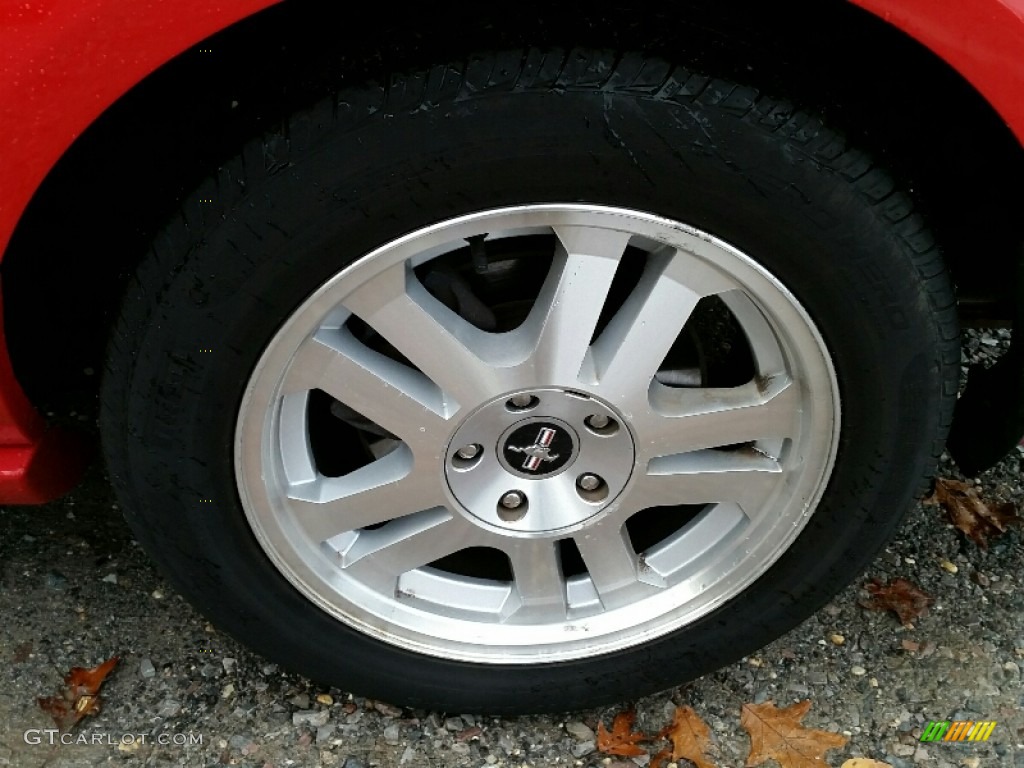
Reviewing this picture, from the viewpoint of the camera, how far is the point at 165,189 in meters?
1.40

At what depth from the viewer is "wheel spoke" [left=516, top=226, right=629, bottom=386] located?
137 centimetres

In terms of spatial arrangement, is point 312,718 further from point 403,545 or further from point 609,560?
point 609,560

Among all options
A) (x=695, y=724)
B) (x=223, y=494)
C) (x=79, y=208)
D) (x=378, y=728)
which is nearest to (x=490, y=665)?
(x=378, y=728)

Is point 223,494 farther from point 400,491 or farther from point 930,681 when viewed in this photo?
point 930,681

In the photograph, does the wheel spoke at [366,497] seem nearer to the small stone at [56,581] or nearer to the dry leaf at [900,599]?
the small stone at [56,581]

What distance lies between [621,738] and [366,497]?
74 cm

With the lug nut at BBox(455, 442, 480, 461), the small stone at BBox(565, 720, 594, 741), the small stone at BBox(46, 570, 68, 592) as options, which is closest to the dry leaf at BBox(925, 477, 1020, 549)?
the small stone at BBox(565, 720, 594, 741)

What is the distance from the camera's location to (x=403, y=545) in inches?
67.2

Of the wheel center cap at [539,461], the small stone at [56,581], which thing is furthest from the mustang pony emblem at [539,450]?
the small stone at [56,581]

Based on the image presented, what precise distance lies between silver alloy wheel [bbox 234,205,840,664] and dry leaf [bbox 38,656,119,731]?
617mm

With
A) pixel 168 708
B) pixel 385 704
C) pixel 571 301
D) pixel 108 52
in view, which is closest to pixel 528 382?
pixel 571 301

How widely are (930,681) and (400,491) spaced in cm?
120

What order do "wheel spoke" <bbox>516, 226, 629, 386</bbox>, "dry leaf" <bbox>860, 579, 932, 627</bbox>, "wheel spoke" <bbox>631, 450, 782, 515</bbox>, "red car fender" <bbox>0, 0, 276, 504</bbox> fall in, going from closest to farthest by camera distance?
"red car fender" <bbox>0, 0, 276, 504</bbox>, "wheel spoke" <bbox>516, 226, 629, 386</bbox>, "wheel spoke" <bbox>631, 450, 782, 515</bbox>, "dry leaf" <bbox>860, 579, 932, 627</bbox>

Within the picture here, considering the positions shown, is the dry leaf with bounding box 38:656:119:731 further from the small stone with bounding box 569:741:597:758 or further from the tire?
the small stone with bounding box 569:741:597:758
